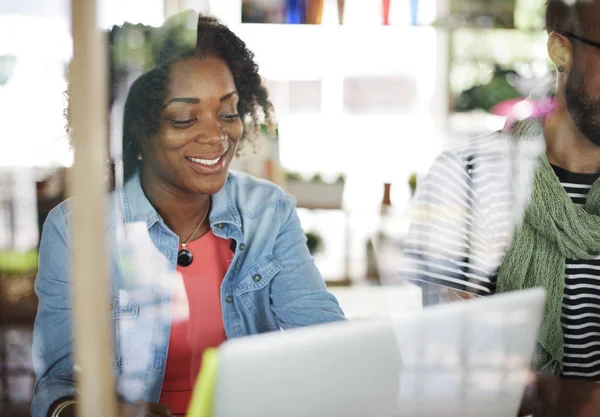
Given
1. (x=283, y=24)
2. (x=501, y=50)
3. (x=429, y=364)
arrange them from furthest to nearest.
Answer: (x=501, y=50)
(x=283, y=24)
(x=429, y=364)

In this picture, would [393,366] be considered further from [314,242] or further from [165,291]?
[165,291]

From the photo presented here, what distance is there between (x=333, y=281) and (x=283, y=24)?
22.3 inches

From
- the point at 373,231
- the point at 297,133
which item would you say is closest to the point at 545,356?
the point at 373,231

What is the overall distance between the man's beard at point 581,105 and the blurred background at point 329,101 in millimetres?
Result: 66

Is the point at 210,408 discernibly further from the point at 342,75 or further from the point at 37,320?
the point at 342,75

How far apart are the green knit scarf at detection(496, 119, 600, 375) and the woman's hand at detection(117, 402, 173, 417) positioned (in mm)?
802

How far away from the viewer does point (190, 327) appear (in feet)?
4.43

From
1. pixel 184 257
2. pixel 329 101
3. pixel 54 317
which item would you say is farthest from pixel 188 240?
pixel 329 101

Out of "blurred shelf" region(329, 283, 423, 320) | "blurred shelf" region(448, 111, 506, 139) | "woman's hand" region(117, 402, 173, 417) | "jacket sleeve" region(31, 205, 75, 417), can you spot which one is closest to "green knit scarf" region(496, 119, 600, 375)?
"blurred shelf" region(448, 111, 506, 139)

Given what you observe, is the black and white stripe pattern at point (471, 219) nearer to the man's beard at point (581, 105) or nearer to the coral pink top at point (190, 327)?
the man's beard at point (581, 105)

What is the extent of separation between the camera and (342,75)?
1.37 metres

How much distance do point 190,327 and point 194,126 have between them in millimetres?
420

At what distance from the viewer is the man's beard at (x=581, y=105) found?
1.45 m

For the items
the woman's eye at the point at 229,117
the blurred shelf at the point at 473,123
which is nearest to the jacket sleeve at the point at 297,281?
the woman's eye at the point at 229,117
